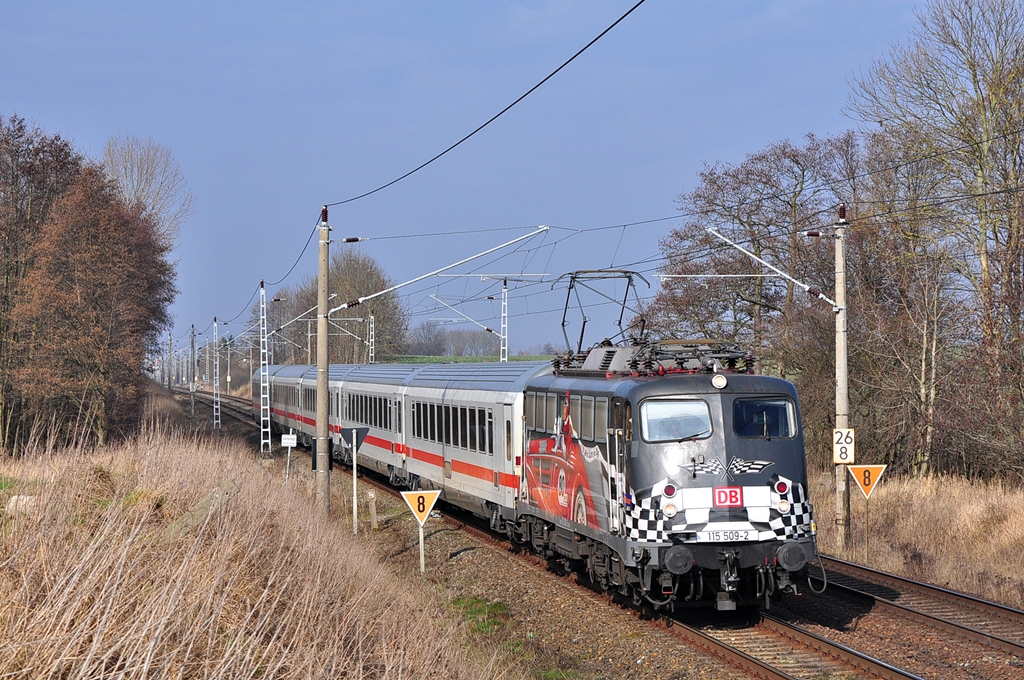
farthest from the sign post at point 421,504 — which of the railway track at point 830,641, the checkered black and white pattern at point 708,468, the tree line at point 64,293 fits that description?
the tree line at point 64,293

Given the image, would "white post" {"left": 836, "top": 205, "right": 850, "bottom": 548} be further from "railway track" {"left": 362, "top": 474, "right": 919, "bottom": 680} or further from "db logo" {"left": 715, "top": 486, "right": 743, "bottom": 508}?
"db logo" {"left": 715, "top": 486, "right": 743, "bottom": 508}

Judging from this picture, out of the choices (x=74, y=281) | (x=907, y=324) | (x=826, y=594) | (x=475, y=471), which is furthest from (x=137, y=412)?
(x=826, y=594)

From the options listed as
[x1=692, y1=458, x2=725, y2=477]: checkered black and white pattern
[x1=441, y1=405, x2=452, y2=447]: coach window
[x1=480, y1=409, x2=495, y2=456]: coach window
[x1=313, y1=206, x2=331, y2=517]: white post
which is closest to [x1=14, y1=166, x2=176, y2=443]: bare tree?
[x1=313, y1=206, x2=331, y2=517]: white post

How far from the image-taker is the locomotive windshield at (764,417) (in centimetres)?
1163

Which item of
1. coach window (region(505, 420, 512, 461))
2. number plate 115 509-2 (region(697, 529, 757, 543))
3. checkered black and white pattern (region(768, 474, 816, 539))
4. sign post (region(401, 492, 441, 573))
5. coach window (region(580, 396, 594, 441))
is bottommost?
sign post (region(401, 492, 441, 573))

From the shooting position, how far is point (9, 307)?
31781 mm

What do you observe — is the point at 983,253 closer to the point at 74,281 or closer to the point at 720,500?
the point at 720,500

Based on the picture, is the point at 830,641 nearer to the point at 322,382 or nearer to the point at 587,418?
the point at 587,418

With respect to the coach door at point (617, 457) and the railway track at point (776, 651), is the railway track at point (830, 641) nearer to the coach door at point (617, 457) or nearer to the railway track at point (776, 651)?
the railway track at point (776, 651)

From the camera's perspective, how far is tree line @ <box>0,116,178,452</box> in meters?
30.4

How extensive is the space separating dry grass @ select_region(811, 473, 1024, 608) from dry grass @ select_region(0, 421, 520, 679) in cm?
785

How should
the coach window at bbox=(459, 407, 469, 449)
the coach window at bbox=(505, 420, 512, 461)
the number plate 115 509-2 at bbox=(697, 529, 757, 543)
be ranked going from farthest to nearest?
the coach window at bbox=(459, 407, 469, 449)
the coach window at bbox=(505, 420, 512, 461)
the number plate 115 509-2 at bbox=(697, 529, 757, 543)

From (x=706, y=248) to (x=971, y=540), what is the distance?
20.3 metres

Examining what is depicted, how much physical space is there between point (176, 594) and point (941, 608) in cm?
1010
